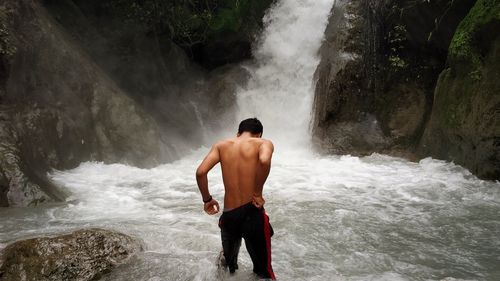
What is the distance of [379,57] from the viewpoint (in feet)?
41.6

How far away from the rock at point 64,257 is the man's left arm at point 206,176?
1145mm

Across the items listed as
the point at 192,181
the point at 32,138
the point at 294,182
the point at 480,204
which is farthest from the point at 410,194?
the point at 32,138

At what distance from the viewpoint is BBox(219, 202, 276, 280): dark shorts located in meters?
3.98

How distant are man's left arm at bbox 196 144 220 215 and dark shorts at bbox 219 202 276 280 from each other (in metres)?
0.15

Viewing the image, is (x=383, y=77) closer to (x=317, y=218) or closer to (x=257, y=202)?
(x=317, y=218)

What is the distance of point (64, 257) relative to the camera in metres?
4.23

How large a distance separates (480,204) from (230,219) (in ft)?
16.9

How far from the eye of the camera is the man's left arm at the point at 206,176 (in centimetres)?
395

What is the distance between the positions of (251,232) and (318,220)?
2844mm

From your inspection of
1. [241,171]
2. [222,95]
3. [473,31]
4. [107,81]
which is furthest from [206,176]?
[222,95]

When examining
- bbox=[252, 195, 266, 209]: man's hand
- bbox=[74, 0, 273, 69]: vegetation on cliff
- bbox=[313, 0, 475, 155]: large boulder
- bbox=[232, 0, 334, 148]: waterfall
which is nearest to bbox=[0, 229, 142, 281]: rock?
bbox=[252, 195, 266, 209]: man's hand

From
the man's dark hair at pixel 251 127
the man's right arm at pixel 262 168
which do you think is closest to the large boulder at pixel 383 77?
the man's dark hair at pixel 251 127

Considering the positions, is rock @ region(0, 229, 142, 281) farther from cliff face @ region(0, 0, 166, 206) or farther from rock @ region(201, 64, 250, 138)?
rock @ region(201, 64, 250, 138)

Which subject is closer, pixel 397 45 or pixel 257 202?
pixel 257 202
